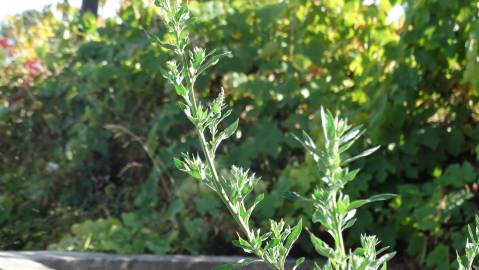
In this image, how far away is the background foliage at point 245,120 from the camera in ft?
11.5

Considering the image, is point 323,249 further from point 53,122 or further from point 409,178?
point 53,122

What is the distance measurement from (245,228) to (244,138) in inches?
131

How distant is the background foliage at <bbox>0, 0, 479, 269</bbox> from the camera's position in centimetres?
350

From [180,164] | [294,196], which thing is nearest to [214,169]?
[180,164]

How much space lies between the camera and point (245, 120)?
14.3 ft

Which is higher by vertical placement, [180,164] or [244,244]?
[180,164]

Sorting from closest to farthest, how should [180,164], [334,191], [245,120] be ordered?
1. [334,191]
2. [180,164]
3. [245,120]

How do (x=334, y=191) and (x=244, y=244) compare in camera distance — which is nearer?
(x=334, y=191)

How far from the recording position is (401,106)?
3.58 meters

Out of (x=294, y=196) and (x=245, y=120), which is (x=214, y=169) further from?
(x=245, y=120)

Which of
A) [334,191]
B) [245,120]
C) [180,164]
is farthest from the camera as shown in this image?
[245,120]

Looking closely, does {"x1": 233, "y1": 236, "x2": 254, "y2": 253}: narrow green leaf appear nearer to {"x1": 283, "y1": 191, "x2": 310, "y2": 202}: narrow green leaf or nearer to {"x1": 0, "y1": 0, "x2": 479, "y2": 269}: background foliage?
{"x1": 283, "y1": 191, "x2": 310, "y2": 202}: narrow green leaf

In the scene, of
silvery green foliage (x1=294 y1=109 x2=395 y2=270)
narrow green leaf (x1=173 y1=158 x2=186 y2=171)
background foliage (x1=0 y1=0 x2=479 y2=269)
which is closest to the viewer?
silvery green foliage (x1=294 y1=109 x2=395 y2=270)

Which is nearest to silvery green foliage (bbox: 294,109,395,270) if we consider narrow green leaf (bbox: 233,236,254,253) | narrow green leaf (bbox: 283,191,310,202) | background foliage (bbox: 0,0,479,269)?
narrow green leaf (bbox: 283,191,310,202)
